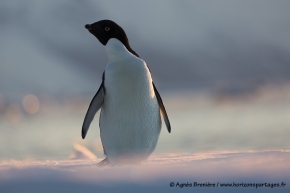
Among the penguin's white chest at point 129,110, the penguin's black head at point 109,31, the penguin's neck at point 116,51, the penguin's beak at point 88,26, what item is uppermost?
the penguin's beak at point 88,26

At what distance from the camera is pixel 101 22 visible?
20.2ft

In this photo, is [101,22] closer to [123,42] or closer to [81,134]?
[123,42]

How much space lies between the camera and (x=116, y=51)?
19.7 feet

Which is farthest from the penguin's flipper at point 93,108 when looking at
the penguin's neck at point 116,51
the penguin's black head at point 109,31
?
the penguin's black head at point 109,31

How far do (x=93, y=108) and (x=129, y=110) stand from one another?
0.52 meters

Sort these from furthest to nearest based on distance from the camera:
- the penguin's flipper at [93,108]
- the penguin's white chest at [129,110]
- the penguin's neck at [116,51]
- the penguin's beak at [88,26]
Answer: the penguin's beak at [88,26], the penguin's flipper at [93,108], the penguin's neck at [116,51], the penguin's white chest at [129,110]

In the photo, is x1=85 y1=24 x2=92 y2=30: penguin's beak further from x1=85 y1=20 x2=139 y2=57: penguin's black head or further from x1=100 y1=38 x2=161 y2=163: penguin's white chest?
x1=100 y1=38 x2=161 y2=163: penguin's white chest

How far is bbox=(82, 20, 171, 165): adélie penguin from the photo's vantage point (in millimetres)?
5855

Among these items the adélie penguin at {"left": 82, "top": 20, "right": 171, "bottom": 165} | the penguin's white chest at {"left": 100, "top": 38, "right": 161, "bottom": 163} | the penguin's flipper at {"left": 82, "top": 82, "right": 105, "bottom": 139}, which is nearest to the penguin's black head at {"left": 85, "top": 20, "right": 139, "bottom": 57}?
the adélie penguin at {"left": 82, "top": 20, "right": 171, "bottom": 165}

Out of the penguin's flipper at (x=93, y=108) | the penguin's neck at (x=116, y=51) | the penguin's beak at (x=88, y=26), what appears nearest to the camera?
the penguin's neck at (x=116, y=51)

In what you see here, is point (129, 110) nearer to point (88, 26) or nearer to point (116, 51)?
point (116, 51)

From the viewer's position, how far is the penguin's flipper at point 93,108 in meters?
6.10

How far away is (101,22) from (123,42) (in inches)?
13.6

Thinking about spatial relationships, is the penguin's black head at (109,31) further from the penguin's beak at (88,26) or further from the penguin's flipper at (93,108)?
the penguin's flipper at (93,108)
